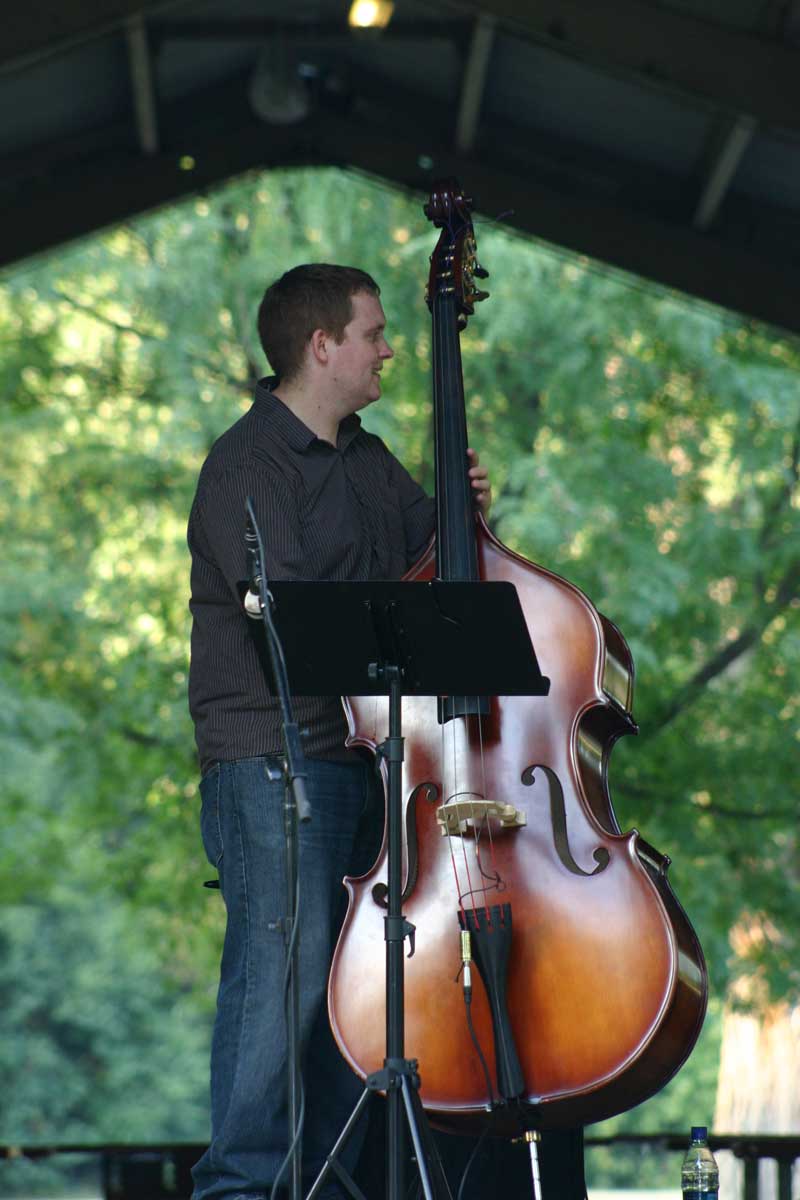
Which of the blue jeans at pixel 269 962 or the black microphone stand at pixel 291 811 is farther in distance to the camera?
the blue jeans at pixel 269 962

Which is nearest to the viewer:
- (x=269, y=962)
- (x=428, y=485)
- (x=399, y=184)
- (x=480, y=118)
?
(x=269, y=962)

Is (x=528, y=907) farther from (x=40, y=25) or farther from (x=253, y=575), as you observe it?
(x=40, y=25)

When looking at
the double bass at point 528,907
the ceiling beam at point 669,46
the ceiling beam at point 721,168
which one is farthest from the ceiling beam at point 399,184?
the double bass at point 528,907

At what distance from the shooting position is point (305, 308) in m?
3.12

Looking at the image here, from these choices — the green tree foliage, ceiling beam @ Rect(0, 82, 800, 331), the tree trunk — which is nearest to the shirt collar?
ceiling beam @ Rect(0, 82, 800, 331)

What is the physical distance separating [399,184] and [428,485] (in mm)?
2862

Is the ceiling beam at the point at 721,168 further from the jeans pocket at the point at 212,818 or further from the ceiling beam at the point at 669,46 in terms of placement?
the jeans pocket at the point at 212,818

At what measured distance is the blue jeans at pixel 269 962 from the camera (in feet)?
8.86

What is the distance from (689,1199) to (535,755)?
0.81 m

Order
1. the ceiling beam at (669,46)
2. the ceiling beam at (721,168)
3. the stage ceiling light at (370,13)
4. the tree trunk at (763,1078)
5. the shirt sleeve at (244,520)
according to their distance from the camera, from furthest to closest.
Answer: the tree trunk at (763,1078), the stage ceiling light at (370,13), the ceiling beam at (721,168), the ceiling beam at (669,46), the shirt sleeve at (244,520)

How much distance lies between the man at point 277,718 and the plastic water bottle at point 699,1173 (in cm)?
59

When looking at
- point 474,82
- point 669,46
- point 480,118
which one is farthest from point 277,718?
point 480,118

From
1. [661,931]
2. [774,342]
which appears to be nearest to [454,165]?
[774,342]

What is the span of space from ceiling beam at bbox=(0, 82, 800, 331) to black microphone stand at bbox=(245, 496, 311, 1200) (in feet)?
11.4
